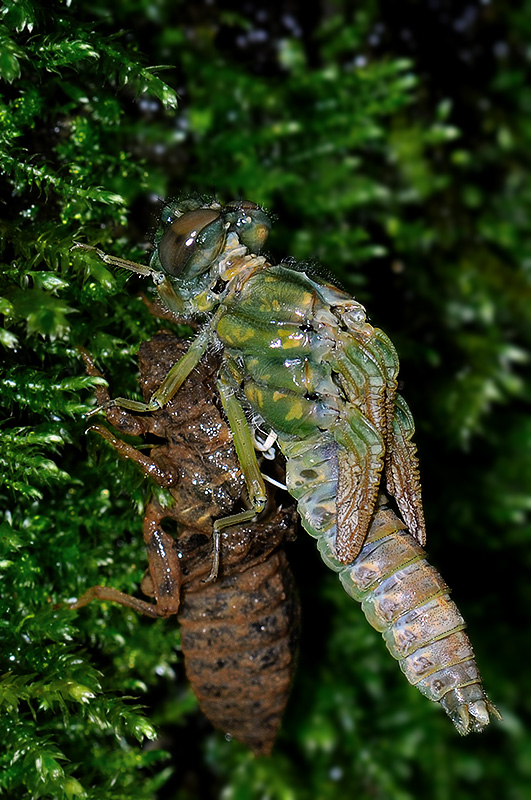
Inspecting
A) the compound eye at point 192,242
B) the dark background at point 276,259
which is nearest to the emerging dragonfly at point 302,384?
the compound eye at point 192,242

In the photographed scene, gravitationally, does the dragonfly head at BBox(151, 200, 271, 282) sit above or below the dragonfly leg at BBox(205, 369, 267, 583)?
above

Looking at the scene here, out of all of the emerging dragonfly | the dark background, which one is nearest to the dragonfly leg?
the emerging dragonfly

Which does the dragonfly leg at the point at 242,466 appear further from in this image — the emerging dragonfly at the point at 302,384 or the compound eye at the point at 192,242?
the compound eye at the point at 192,242

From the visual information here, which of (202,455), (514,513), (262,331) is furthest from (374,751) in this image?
(262,331)

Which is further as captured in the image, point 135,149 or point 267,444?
point 135,149

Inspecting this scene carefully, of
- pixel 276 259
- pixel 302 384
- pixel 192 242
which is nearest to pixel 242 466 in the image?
pixel 302 384

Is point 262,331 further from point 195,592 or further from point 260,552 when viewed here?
point 195,592

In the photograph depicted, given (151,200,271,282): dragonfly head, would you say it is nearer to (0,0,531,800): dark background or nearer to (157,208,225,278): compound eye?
(157,208,225,278): compound eye
